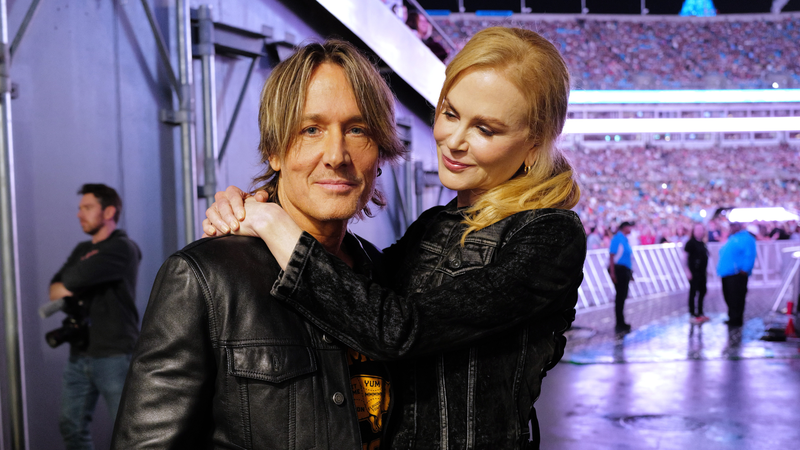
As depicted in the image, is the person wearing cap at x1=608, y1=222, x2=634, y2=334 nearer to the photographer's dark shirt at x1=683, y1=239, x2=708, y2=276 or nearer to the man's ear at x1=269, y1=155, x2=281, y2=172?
the photographer's dark shirt at x1=683, y1=239, x2=708, y2=276

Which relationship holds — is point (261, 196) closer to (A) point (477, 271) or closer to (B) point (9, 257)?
(A) point (477, 271)

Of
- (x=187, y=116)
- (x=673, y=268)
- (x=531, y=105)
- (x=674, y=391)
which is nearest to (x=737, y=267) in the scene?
(x=674, y=391)

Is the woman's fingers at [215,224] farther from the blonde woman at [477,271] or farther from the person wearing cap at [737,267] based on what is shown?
the person wearing cap at [737,267]

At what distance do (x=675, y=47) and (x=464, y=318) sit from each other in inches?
1091

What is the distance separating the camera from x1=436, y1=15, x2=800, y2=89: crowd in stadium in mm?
24750

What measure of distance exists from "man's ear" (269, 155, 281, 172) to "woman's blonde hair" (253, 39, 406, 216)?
0.01 m

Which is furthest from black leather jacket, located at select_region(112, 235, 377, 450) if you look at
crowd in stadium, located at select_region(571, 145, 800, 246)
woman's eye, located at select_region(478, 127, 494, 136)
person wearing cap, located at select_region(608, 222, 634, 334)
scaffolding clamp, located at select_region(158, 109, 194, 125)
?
crowd in stadium, located at select_region(571, 145, 800, 246)

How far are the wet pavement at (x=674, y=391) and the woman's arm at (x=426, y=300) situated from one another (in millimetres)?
3814

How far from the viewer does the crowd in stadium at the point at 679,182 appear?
75.4ft

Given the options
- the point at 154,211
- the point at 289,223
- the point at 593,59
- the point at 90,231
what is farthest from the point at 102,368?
the point at 593,59

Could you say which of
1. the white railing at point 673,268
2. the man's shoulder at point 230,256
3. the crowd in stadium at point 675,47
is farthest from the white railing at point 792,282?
the crowd in stadium at point 675,47

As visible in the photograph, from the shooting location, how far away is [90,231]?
12.5 ft

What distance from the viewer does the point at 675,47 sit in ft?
83.8

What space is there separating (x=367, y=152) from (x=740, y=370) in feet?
22.6
